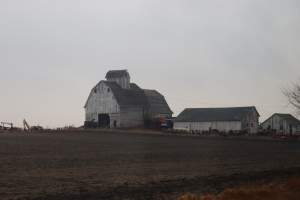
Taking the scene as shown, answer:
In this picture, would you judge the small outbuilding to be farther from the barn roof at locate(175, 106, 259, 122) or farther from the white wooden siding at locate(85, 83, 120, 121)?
the white wooden siding at locate(85, 83, 120, 121)

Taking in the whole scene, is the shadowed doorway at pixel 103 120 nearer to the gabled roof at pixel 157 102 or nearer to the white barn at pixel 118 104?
the white barn at pixel 118 104

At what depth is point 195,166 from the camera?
107 feet

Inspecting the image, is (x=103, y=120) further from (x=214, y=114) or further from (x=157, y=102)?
(x=214, y=114)

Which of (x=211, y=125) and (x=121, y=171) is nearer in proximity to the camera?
(x=121, y=171)

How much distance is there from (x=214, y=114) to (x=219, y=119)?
83.5 inches

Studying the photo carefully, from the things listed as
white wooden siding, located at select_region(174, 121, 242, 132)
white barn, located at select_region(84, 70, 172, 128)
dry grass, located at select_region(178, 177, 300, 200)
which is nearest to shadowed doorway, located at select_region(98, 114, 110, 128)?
white barn, located at select_region(84, 70, 172, 128)

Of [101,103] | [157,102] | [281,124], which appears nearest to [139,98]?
[157,102]

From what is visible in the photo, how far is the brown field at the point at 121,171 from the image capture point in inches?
845

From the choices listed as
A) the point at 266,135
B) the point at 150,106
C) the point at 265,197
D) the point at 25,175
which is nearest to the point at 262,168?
the point at 265,197

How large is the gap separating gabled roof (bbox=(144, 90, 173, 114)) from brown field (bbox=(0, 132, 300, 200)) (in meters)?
45.7

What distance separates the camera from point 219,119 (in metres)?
94.2

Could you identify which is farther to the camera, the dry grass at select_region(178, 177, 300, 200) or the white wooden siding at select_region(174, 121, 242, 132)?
the white wooden siding at select_region(174, 121, 242, 132)

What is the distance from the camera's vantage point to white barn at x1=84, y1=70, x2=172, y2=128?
3263 inches

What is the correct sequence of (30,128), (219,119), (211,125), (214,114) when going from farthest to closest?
(214,114) < (211,125) < (219,119) < (30,128)
